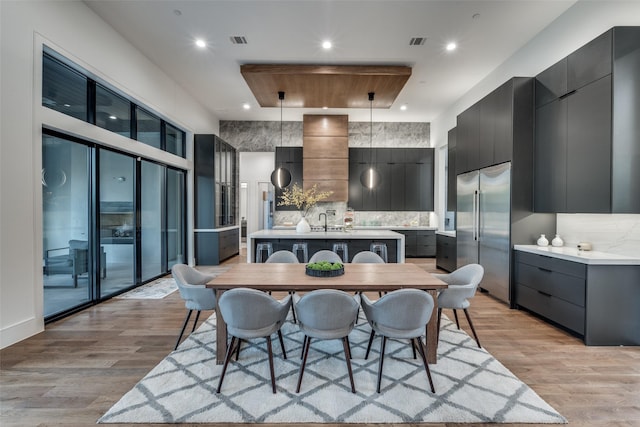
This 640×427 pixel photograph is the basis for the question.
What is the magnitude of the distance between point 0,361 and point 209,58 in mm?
4409

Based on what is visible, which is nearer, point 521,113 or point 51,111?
point 51,111

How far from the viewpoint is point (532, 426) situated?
1830 mm

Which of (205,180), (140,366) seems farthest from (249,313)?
(205,180)

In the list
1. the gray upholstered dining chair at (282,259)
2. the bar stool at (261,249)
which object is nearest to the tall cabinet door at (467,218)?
the gray upholstered dining chair at (282,259)

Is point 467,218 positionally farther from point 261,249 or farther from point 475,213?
point 261,249

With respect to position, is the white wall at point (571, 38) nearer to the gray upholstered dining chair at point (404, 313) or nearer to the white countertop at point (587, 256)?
the white countertop at point (587, 256)

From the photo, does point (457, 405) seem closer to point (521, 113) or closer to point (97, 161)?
point (521, 113)

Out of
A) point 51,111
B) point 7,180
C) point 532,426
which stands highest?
point 51,111

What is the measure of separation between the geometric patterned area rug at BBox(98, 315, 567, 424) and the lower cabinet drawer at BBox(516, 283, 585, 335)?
44.1 inches

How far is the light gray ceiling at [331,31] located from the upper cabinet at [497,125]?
75 cm

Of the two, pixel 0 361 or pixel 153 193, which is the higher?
pixel 153 193

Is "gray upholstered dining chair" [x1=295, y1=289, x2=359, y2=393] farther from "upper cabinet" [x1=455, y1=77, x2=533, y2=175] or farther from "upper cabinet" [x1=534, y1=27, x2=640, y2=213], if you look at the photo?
"upper cabinet" [x1=455, y1=77, x2=533, y2=175]

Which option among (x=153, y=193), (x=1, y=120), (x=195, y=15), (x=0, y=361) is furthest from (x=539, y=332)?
(x=153, y=193)

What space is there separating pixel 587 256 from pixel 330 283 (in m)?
2.62
